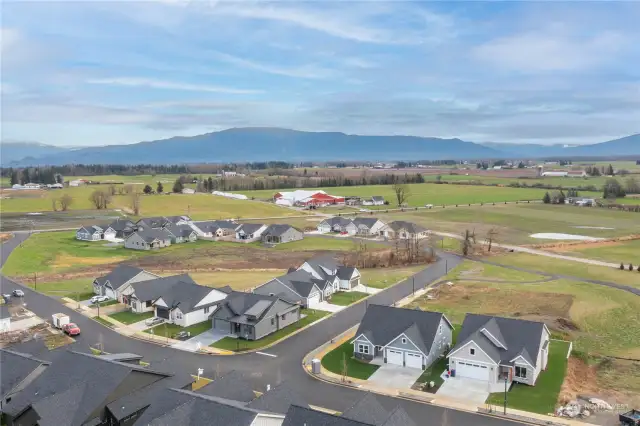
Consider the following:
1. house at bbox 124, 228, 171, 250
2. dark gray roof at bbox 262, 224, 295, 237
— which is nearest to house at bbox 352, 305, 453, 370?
dark gray roof at bbox 262, 224, 295, 237

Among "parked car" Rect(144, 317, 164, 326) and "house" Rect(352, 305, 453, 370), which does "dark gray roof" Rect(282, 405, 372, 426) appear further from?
"parked car" Rect(144, 317, 164, 326)

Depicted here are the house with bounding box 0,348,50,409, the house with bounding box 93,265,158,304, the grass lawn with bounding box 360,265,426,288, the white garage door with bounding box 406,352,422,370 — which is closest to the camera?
the house with bounding box 0,348,50,409

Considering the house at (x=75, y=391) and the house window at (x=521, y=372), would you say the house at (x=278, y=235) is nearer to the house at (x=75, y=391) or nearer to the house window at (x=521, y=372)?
the house window at (x=521, y=372)

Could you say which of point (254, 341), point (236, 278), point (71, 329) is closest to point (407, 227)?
point (236, 278)

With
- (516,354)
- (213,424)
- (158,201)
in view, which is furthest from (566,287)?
(158,201)

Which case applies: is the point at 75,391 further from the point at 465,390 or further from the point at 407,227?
the point at 407,227

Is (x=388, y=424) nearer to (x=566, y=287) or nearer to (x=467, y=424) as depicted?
(x=467, y=424)

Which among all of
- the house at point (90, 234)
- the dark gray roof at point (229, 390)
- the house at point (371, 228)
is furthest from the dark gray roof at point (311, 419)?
the house at point (90, 234)
